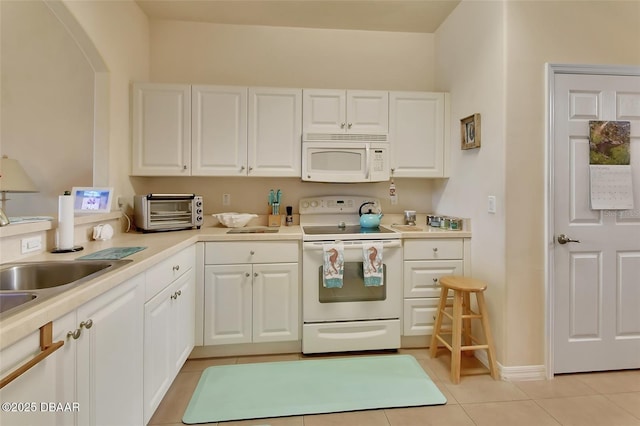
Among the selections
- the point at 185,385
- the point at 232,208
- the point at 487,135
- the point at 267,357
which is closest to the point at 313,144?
the point at 232,208

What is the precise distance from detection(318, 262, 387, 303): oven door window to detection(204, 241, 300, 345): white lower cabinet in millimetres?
215

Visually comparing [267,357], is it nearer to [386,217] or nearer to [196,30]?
[386,217]

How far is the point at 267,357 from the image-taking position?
238 centimetres

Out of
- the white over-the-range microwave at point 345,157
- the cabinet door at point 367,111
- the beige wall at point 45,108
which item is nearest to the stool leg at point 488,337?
the white over-the-range microwave at point 345,157

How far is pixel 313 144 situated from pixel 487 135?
1.34 metres

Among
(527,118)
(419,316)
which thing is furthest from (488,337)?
(527,118)

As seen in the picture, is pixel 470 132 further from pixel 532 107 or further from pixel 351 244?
pixel 351 244

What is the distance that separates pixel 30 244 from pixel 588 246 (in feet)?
10.9

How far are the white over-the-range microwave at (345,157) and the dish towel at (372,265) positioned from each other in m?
0.69

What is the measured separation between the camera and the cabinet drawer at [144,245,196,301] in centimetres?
156

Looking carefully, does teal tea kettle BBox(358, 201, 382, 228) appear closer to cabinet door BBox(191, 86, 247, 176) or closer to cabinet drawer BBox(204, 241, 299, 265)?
cabinet drawer BBox(204, 241, 299, 265)

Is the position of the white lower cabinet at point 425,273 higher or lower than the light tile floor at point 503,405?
higher

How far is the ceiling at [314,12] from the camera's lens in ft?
8.61

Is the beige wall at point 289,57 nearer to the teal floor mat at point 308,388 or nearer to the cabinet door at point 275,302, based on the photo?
the cabinet door at point 275,302
